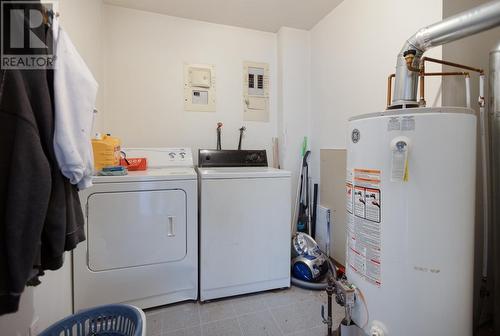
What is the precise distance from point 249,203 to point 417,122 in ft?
4.01

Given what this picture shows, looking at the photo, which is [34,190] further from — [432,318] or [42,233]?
[432,318]

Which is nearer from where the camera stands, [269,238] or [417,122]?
[417,122]

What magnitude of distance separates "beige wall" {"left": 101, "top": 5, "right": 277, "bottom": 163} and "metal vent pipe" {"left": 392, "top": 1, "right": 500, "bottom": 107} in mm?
1716

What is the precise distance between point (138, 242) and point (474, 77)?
250 cm

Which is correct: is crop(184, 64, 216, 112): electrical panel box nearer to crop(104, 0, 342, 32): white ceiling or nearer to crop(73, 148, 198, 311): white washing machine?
crop(104, 0, 342, 32): white ceiling

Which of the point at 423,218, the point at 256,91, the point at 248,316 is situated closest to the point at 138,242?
the point at 248,316

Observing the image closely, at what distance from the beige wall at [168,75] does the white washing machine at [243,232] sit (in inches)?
36.8

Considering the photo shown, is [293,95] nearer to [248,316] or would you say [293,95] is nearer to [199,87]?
[199,87]

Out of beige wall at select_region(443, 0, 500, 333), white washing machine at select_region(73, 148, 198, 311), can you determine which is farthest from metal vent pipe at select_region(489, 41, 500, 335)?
white washing machine at select_region(73, 148, 198, 311)

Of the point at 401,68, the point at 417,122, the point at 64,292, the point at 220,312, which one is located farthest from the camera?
the point at 220,312

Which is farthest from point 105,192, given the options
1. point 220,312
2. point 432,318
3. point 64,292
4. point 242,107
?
point 432,318

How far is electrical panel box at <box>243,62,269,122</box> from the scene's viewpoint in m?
2.75

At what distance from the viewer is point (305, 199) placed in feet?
8.93

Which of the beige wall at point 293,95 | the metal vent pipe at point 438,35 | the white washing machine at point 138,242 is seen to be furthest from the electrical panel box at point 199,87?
the metal vent pipe at point 438,35
